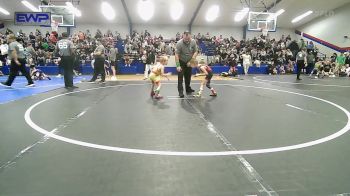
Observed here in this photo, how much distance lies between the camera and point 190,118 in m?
4.88

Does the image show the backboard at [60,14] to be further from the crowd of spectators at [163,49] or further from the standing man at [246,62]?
the standing man at [246,62]

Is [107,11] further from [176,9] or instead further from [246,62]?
[246,62]

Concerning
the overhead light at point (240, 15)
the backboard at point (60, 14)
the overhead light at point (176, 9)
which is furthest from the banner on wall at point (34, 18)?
the overhead light at point (240, 15)

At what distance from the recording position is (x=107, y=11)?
23953mm

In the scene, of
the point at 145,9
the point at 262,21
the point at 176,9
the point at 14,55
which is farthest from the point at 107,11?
the point at 14,55

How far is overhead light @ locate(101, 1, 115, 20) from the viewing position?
22641 millimetres

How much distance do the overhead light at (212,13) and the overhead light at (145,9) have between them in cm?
485

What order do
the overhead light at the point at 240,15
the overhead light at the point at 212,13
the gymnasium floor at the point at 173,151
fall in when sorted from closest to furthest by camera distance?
the gymnasium floor at the point at 173,151 < the overhead light at the point at 212,13 < the overhead light at the point at 240,15

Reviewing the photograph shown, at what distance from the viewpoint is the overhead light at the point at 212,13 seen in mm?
23903

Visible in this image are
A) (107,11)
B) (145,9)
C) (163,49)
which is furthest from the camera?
(107,11)

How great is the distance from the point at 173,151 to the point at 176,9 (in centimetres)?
2228

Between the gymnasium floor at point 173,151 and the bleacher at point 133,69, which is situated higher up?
the bleacher at point 133,69

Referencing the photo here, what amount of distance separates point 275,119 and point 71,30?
82.3 feet

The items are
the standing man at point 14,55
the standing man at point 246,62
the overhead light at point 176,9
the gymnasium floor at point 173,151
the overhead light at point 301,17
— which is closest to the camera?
the gymnasium floor at point 173,151
